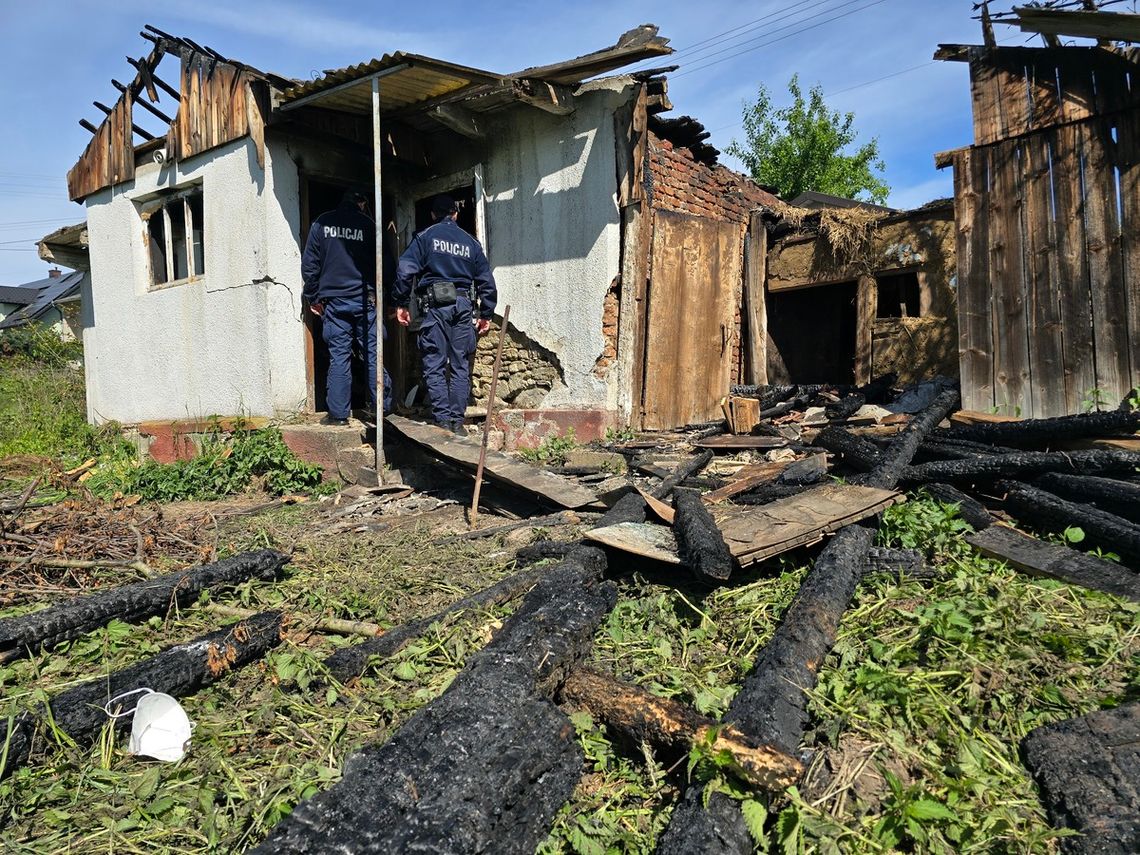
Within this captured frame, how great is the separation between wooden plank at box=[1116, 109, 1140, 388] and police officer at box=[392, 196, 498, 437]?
5.27 metres

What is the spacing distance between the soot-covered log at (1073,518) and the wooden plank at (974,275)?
6.00 feet

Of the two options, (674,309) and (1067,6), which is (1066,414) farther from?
(674,309)

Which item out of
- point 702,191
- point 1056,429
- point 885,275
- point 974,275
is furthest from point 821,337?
point 1056,429

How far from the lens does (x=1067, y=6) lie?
516cm

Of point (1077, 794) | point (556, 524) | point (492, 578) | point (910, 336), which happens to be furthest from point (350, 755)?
point (910, 336)

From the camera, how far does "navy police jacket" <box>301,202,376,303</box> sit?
265 inches

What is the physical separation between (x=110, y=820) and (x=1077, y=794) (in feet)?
9.11

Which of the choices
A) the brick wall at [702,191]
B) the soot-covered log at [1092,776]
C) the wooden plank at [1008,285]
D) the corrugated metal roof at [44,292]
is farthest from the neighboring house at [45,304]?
the soot-covered log at [1092,776]

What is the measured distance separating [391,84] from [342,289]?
1.94m

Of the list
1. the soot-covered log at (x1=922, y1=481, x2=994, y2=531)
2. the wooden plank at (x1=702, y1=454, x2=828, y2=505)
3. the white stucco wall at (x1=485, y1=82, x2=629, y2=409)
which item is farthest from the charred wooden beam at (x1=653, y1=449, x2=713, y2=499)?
the soot-covered log at (x1=922, y1=481, x2=994, y2=531)

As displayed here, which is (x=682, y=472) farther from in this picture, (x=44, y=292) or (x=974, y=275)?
(x=44, y=292)

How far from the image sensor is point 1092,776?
2008 millimetres

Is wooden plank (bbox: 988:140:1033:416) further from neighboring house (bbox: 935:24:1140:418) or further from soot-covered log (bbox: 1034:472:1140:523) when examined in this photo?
soot-covered log (bbox: 1034:472:1140:523)

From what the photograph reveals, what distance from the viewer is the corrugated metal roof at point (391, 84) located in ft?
19.0
